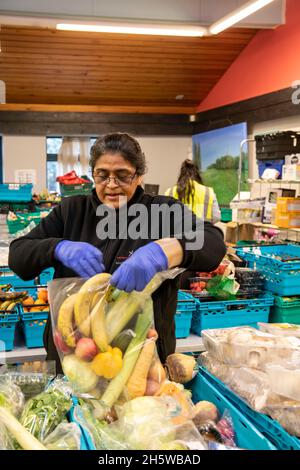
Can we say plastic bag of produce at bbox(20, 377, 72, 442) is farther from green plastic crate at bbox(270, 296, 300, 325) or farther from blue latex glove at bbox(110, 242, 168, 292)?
green plastic crate at bbox(270, 296, 300, 325)

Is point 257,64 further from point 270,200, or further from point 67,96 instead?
point 67,96

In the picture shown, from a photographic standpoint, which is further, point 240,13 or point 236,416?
point 240,13

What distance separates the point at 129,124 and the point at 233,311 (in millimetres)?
8348

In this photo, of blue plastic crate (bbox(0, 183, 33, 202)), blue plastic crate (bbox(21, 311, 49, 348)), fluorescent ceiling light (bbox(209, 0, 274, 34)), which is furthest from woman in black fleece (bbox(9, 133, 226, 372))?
blue plastic crate (bbox(0, 183, 33, 202))

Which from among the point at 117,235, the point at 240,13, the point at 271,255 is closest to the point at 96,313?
the point at 117,235

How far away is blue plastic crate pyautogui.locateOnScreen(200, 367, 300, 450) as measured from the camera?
3.61 feet

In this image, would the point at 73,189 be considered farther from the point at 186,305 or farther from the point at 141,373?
the point at 141,373

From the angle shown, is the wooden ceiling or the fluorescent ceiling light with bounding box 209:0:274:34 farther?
the wooden ceiling

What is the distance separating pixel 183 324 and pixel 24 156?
8372 mm

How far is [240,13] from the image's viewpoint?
581cm

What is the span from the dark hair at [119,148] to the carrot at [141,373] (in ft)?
2.55

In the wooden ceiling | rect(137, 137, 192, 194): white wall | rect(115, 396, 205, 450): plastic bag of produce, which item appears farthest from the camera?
rect(137, 137, 192, 194): white wall

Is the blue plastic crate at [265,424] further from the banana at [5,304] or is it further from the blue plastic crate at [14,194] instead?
the blue plastic crate at [14,194]

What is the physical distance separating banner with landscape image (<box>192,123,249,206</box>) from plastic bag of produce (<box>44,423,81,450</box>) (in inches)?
312
